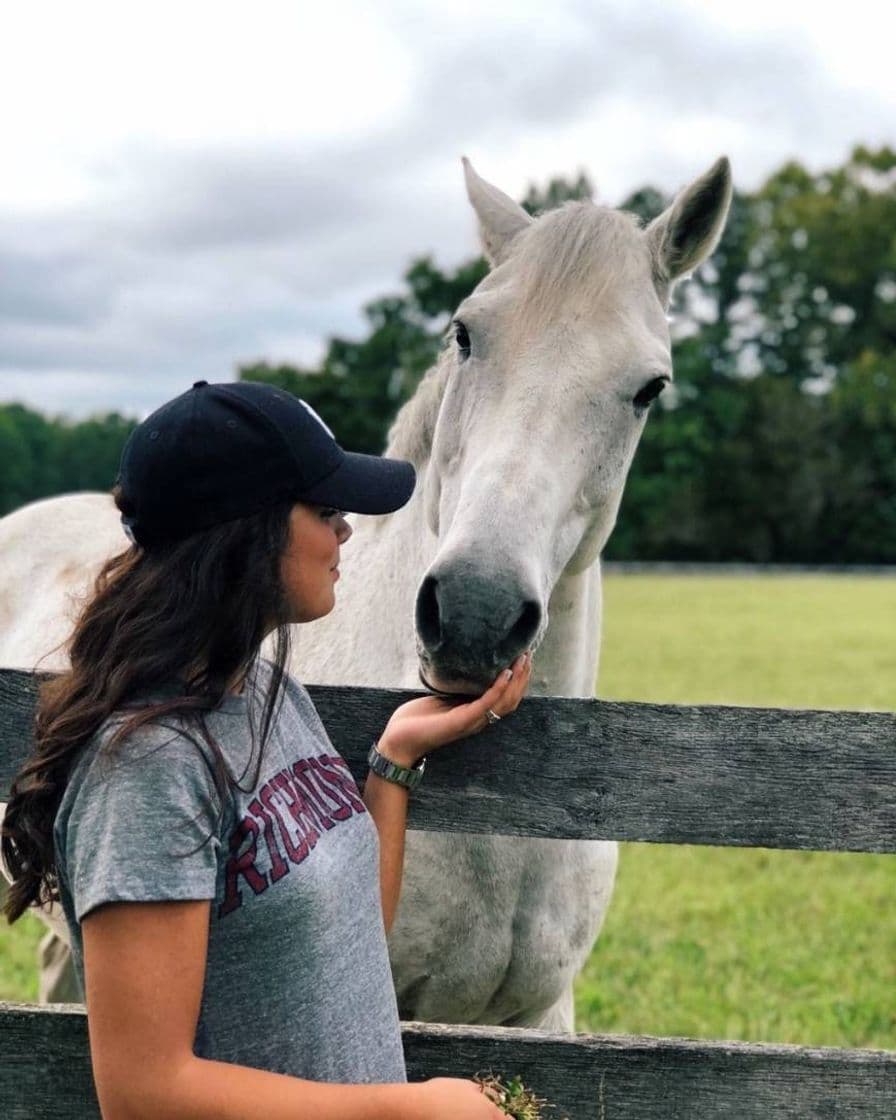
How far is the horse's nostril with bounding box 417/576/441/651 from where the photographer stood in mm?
2080

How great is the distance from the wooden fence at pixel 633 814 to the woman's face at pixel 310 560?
0.48 metres

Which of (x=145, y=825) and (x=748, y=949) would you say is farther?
(x=748, y=949)

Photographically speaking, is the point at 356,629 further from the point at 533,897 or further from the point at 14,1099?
the point at 14,1099

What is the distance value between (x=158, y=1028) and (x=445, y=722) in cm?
81

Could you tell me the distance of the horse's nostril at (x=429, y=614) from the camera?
208cm

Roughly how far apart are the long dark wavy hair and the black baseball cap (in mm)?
26

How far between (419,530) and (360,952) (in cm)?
157

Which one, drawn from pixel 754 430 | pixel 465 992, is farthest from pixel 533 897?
pixel 754 430

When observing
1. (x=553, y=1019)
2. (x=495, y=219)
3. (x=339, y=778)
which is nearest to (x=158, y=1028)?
(x=339, y=778)

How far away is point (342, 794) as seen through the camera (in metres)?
1.73

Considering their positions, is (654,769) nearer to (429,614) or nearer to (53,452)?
(429,614)

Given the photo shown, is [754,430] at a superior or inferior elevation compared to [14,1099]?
superior

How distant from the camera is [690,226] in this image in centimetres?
300

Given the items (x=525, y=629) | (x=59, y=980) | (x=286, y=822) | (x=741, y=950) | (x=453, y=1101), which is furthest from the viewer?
(x=741, y=950)
